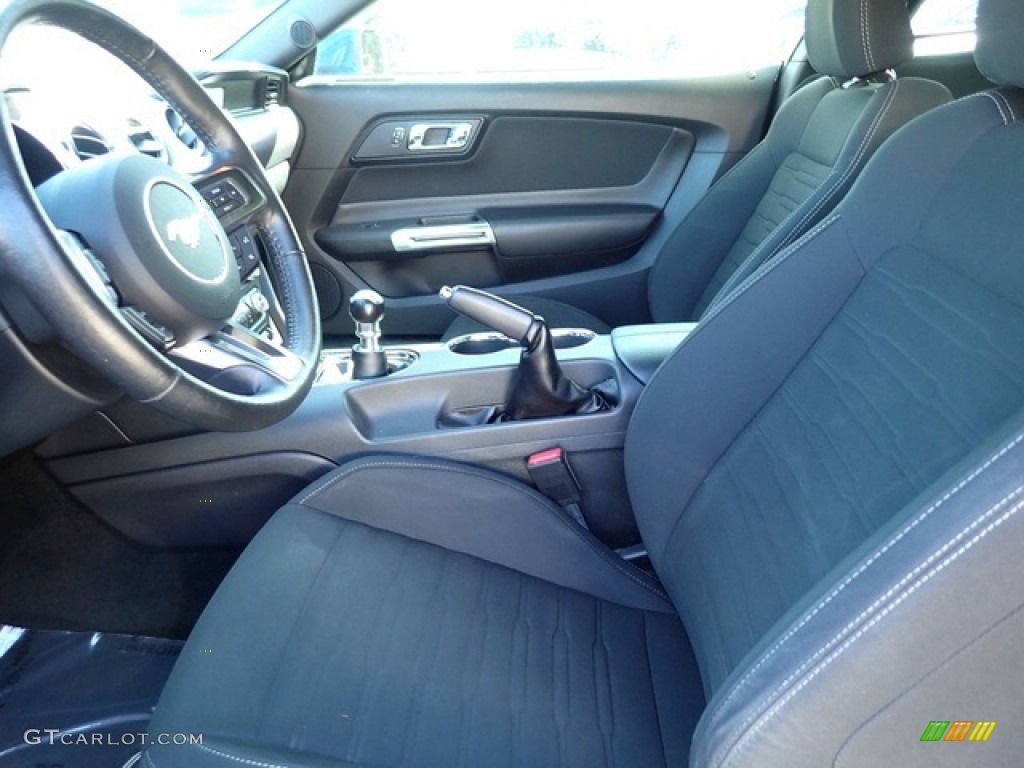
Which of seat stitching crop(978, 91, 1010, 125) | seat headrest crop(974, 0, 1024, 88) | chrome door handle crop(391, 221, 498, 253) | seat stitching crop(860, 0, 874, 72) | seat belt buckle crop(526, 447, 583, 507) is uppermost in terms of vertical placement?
seat headrest crop(974, 0, 1024, 88)

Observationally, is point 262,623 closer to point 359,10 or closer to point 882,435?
point 882,435

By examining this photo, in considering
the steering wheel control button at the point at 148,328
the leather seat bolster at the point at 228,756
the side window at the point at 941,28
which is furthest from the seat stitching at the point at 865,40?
the leather seat bolster at the point at 228,756

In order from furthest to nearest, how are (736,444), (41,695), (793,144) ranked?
(793,144) → (41,695) → (736,444)

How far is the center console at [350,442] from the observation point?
4.46ft

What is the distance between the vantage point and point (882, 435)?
0.92 meters

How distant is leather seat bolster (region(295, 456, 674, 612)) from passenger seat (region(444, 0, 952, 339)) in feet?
1.28

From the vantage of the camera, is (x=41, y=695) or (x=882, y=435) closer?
(x=882, y=435)

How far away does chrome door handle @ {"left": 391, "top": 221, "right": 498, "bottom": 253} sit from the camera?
2449 millimetres

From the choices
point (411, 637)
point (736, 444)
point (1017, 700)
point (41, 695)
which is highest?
point (1017, 700)

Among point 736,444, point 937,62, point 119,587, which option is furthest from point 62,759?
point 937,62

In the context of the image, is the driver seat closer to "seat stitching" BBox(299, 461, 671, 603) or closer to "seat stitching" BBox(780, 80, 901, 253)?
"seat stitching" BBox(299, 461, 671, 603)

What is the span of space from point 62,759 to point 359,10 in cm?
163

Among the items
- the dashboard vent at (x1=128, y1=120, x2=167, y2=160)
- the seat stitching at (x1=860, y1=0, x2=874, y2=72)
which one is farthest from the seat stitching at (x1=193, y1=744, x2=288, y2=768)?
the seat stitching at (x1=860, y1=0, x2=874, y2=72)

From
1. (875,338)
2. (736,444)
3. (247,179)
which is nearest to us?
(875,338)
